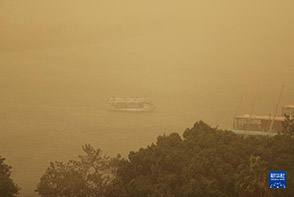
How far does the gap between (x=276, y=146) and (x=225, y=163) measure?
5.08 ft

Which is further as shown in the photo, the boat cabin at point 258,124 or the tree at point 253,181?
the boat cabin at point 258,124

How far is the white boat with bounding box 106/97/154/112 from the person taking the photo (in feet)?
73.3

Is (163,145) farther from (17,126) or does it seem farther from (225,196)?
(17,126)

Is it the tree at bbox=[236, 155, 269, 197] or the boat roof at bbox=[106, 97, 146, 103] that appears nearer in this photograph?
the tree at bbox=[236, 155, 269, 197]

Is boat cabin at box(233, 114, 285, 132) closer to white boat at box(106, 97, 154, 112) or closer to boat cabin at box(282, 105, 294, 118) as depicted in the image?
boat cabin at box(282, 105, 294, 118)

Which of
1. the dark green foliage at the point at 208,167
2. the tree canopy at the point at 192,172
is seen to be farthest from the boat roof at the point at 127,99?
the tree canopy at the point at 192,172

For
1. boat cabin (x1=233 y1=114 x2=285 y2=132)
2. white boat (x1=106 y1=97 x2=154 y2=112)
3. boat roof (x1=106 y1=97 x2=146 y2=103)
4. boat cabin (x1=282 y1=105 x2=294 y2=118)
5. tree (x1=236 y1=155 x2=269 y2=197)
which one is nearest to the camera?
tree (x1=236 y1=155 x2=269 y2=197)

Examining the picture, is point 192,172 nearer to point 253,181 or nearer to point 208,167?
point 208,167

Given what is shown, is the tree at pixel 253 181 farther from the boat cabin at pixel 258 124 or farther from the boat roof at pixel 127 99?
the boat roof at pixel 127 99

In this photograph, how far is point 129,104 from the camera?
23.0 m

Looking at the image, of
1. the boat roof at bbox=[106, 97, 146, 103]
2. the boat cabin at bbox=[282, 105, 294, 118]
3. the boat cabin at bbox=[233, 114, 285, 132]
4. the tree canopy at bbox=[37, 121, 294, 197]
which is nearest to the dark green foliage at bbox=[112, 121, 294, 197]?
the tree canopy at bbox=[37, 121, 294, 197]

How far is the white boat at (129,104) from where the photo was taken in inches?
879

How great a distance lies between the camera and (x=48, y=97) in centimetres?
2169

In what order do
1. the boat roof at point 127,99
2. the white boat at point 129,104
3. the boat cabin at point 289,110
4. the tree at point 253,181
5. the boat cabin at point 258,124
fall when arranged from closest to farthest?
1. the tree at point 253,181
2. the boat cabin at point 258,124
3. the boat cabin at point 289,110
4. the white boat at point 129,104
5. the boat roof at point 127,99
